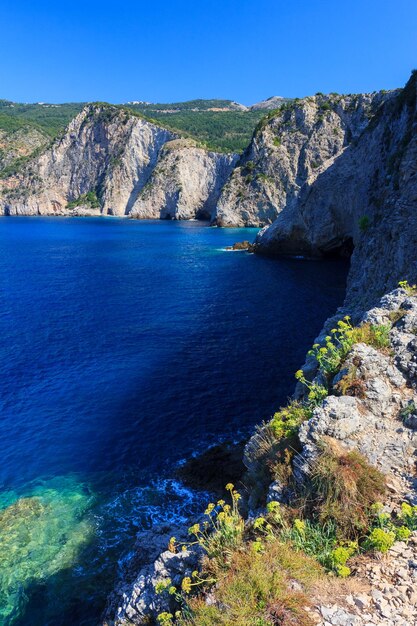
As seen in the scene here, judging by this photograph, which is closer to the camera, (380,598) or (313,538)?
(380,598)

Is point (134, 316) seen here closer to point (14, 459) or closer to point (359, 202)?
point (14, 459)

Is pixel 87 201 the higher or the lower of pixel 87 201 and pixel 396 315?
the higher

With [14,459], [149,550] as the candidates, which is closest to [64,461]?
[14,459]

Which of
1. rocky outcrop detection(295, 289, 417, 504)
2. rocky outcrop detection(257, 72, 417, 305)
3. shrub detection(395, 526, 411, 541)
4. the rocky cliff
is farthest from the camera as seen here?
the rocky cliff

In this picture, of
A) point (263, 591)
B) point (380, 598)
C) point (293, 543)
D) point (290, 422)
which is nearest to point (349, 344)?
point (290, 422)

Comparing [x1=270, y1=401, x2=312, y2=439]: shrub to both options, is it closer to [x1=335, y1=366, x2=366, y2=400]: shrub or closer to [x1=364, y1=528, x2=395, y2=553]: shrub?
[x1=335, y1=366, x2=366, y2=400]: shrub

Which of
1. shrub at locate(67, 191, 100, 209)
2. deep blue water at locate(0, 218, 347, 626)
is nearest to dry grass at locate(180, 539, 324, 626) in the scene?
deep blue water at locate(0, 218, 347, 626)

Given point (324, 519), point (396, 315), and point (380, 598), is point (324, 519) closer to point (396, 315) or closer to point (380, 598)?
point (380, 598)
